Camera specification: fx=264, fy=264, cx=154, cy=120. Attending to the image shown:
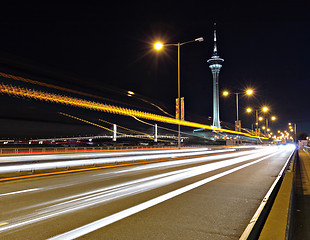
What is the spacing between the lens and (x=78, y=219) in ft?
17.4

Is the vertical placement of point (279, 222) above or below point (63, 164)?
below

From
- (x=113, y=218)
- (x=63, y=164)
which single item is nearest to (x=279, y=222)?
(x=113, y=218)

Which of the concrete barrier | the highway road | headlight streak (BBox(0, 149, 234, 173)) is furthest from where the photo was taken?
headlight streak (BBox(0, 149, 234, 173))

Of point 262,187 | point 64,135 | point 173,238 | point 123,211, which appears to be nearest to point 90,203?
point 123,211

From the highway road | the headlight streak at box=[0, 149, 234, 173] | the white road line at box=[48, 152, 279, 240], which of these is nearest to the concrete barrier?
the highway road

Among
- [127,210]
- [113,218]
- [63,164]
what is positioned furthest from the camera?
[63,164]

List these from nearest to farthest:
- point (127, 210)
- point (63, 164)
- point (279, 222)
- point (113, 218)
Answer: point (279, 222) < point (113, 218) < point (127, 210) < point (63, 164)

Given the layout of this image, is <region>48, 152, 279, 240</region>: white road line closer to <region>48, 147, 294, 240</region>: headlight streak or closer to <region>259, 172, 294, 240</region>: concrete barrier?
<region>48, 147, 294, 240</region>: headlight streak

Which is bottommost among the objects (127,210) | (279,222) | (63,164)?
(127,210)

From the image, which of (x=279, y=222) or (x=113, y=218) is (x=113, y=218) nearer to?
(x=113, y=218)

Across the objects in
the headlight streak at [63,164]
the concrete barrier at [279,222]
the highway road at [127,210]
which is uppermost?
the headlight streak at [63,164]

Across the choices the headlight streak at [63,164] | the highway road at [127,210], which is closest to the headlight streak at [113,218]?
the highway road at [127,210]

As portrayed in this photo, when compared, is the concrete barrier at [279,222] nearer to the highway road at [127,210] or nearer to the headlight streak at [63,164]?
the highway road at [127,210]

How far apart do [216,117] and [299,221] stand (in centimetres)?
15911
